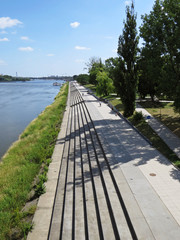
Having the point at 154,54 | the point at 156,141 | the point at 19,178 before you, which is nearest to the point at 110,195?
the point at 19,178

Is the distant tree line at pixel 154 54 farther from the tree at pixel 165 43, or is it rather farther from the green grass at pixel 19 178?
the green grass at pixel 19 178

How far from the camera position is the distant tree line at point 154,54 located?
49.0 feet

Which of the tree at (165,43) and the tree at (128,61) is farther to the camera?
the tree at (128,61)

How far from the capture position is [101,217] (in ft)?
21.5

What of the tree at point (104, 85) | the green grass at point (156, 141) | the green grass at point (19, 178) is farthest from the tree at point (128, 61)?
the tree at point (104, 85)

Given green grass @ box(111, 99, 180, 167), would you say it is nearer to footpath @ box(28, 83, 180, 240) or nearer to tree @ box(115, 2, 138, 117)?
footpath @ box(28, 83, 180, 240)

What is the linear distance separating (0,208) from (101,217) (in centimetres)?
430

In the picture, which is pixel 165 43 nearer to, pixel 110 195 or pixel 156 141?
pixel 156 141

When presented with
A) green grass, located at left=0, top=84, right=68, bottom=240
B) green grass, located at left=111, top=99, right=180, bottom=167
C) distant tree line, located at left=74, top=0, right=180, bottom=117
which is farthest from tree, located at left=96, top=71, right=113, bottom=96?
green grass, located at left=0, top=84, right=68, bottom=240

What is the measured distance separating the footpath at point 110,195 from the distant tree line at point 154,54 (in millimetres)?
5811

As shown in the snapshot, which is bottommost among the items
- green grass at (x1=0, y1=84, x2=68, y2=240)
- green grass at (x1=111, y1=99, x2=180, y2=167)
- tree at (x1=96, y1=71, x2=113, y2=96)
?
green grass at (x1=0, y1=84, x2=68, y2=240)

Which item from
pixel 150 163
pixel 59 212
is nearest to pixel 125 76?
pixel 150 163

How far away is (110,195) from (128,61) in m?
15.1

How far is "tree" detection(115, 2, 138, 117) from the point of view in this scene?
63.3 ft
